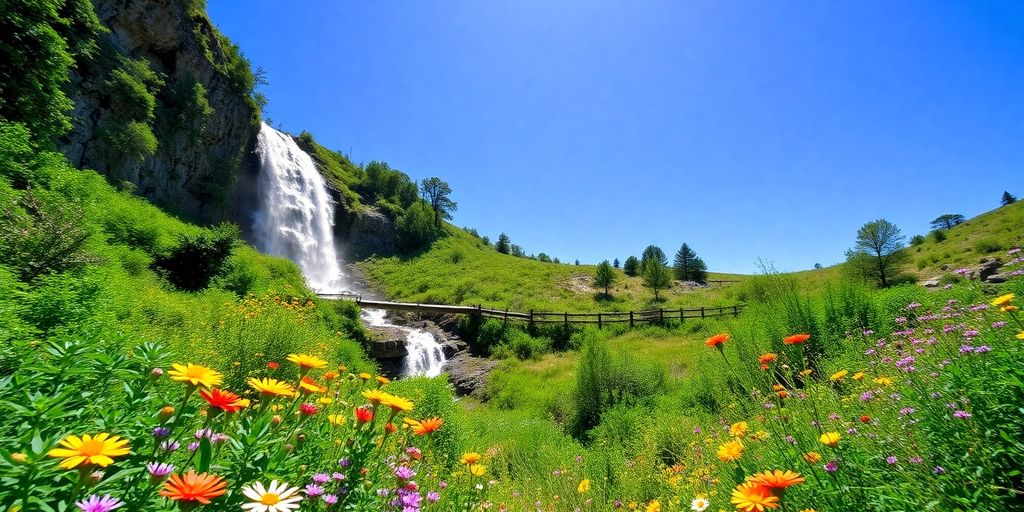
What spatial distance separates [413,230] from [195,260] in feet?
101

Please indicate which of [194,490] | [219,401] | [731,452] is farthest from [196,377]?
[731,452]

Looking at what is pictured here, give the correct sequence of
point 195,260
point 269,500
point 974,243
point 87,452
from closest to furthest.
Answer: point 87,452
point 269,500
point 195,260
point 974,243

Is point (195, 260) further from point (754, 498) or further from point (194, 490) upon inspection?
point (754, 498)

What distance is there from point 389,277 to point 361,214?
29.2ft

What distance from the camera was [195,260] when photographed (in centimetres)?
987

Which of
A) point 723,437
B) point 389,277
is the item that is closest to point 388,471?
point 723,437

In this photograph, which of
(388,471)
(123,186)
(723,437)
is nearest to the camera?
(388,471)

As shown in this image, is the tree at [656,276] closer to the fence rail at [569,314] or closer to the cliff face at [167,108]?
the fence rail at [569,314]

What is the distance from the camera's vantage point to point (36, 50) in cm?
768

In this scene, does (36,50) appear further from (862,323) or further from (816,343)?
(862,323)

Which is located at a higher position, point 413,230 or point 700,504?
point 413,230

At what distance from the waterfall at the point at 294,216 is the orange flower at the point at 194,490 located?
2728 centimetres

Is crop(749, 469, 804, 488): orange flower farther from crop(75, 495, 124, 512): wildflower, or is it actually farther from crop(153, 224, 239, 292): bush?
crop(153, 224, 239, 292): bush

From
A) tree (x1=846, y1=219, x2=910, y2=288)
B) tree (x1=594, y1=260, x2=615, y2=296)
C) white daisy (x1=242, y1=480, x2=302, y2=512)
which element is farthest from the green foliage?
white daisy (x1=242, y1=480, x2=302, y2=512)
